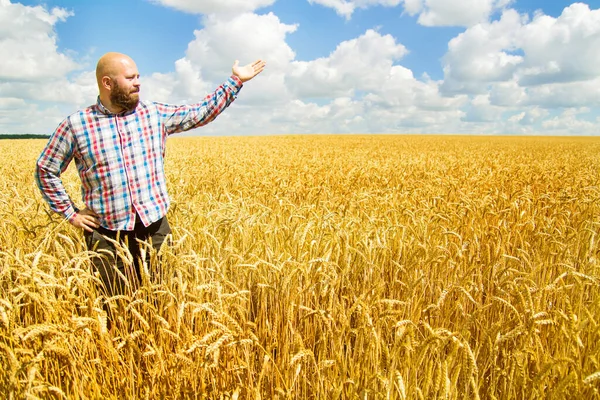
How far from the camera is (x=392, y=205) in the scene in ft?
15.6

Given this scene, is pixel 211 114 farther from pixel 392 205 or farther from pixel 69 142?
pixel 392 205

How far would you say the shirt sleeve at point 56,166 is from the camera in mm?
2910

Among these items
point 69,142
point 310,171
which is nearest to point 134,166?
point 69,142

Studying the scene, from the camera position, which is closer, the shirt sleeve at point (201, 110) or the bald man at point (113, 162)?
the bald man at point (113, 162)

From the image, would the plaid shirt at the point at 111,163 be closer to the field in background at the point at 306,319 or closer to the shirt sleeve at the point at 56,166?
the shirt sleeve at the point at 56,166

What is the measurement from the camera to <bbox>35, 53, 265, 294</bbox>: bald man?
114 inches

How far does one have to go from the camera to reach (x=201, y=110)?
11.0 feet

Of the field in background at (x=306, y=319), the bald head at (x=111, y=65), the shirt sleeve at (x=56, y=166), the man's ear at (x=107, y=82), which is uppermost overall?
the bald head at (x=111, y=65)

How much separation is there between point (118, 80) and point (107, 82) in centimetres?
9

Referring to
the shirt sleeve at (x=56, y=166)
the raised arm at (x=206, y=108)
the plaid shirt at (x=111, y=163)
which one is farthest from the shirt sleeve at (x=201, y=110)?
the shirt sleeve at (x=56, y=166)

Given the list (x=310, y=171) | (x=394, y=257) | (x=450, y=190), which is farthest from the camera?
(x=310, y=171)

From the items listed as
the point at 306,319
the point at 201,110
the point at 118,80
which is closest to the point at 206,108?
the point at 201,110

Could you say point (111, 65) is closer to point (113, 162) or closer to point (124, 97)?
point (124, 97)

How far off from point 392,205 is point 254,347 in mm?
2789
